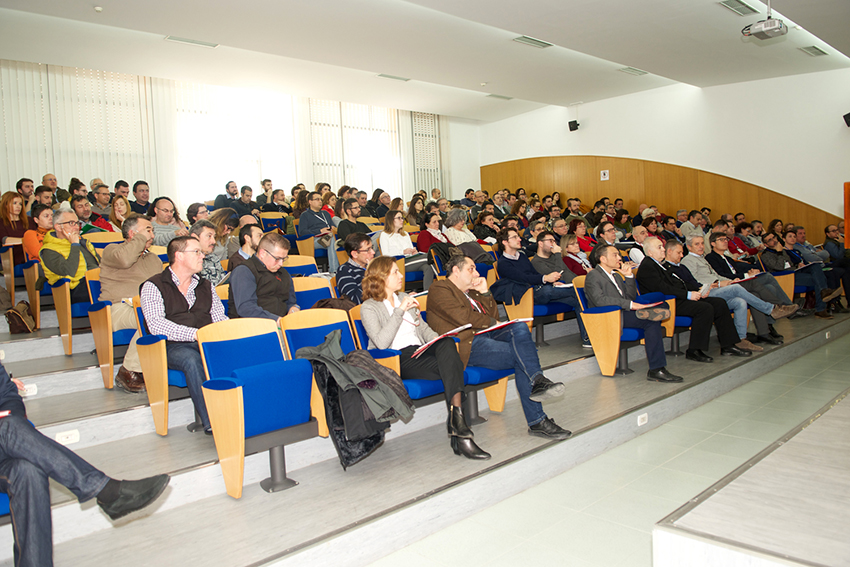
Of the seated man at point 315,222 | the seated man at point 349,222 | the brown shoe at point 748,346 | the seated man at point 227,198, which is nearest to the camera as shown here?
the brown shoe at point 748,346

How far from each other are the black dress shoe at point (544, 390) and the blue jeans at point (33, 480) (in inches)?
82.2

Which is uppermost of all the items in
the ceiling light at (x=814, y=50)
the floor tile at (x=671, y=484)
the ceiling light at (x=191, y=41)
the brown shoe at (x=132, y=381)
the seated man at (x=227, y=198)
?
the ceiling light at (x=191, y=41)

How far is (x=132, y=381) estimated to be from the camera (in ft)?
11.2

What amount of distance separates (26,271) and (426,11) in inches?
185

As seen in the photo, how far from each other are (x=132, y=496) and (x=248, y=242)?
2.45 meters

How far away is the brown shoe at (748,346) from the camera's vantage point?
17.6 ft

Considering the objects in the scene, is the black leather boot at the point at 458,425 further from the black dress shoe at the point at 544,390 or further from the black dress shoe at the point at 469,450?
the black dress shoe at the point at 544,390

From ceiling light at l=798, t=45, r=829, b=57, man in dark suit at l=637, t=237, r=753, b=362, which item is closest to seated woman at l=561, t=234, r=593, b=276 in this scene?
man in dark suit at l=637, t=237, r=753, b=362

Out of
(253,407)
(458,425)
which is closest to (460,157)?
(458,425)

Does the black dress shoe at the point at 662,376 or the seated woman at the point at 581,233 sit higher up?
the seated woman at the point at 581,233

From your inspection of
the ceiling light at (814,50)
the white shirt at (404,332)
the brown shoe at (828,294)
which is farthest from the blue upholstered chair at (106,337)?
the ceiling light at (814,50)

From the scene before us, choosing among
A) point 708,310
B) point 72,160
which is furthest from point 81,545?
point 72,160

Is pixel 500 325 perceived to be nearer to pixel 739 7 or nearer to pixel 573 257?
pixel 573 257

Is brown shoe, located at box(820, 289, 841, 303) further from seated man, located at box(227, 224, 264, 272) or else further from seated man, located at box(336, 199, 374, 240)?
seated man, located at box(227, 224, 264, 272)
